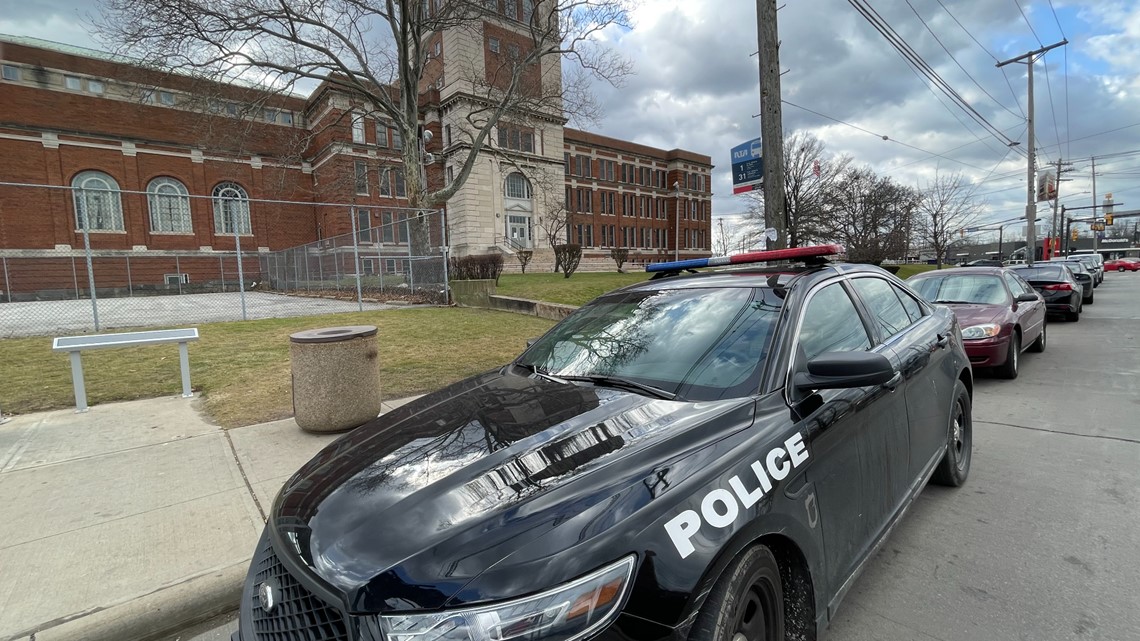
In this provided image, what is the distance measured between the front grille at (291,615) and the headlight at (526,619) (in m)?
0.23

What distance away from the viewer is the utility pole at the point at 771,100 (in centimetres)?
836

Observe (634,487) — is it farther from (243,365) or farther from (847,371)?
(243,365)

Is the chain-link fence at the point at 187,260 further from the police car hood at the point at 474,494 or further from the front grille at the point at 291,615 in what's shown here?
the front grille at the point at 291,615

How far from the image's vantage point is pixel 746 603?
1.62 m

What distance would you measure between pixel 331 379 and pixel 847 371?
13.6 ft

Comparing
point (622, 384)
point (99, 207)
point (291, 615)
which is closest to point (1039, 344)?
point (622, 384)

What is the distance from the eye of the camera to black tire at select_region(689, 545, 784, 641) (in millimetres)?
1454

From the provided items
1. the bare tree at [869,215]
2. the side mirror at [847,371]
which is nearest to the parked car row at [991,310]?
the side mirror at [847,371]

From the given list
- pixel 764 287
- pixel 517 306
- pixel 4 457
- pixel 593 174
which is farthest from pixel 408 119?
pixel 593 174

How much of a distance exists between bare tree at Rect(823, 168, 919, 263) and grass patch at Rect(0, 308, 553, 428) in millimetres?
29963

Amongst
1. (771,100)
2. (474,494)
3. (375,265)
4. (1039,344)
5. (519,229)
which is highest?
(519,229)

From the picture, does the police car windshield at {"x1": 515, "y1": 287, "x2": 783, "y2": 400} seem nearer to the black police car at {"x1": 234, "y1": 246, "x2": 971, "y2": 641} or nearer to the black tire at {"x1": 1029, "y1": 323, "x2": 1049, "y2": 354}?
the black police car at {"x1": 234, "y1": 246, "x2": 971, "y2": 641}

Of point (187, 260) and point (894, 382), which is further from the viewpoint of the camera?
point (187, 260)

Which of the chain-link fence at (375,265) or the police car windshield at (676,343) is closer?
the police car windshield at (676,343)
